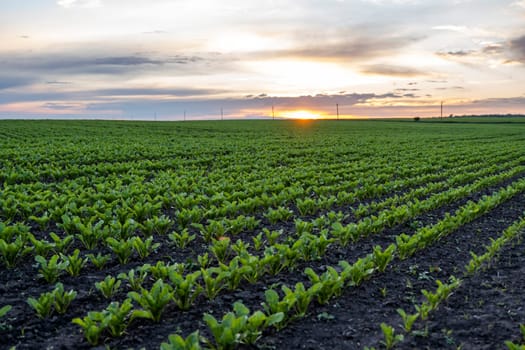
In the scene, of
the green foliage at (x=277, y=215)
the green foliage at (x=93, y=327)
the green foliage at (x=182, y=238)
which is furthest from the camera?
the green foliage at (x=277, y=215)

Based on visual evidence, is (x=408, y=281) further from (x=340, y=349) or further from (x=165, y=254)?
(x=165, y=254)

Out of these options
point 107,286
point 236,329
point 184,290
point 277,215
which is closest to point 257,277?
point 184,290

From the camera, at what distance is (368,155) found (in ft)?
84.7

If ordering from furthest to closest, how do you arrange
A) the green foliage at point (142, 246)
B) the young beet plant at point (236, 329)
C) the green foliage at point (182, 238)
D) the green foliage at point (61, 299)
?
the green foliage at point (182, 238), the green foliage at point (142, 246), the green foliage at point (61, 299), the young beet plant at point (236, 329)

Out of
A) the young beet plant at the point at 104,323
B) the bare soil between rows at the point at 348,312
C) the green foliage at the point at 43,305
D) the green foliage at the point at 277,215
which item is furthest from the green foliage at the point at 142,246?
the green foliage at the point at 277,215

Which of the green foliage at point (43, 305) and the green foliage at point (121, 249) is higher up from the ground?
the green foliage at point (121, 249)

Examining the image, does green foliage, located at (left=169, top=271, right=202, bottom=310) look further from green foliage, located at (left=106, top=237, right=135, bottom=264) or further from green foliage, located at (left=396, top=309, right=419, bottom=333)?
green foliage, located at (left=396, top=309, right=419, bottom=333)

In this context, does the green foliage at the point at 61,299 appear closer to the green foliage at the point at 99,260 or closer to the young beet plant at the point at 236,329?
the green foliage at the point at 99,260

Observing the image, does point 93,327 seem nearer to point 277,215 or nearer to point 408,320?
point 408,320

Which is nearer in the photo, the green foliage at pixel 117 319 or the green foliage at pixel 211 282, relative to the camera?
the green foliage at pixel 117 319

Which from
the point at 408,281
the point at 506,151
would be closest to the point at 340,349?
the point at 408,281

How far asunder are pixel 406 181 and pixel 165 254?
977 centimetres

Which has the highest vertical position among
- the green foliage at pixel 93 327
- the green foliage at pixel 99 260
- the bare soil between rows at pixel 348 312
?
the green foliage at pixel 99 260

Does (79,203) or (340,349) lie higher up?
(79,203)
